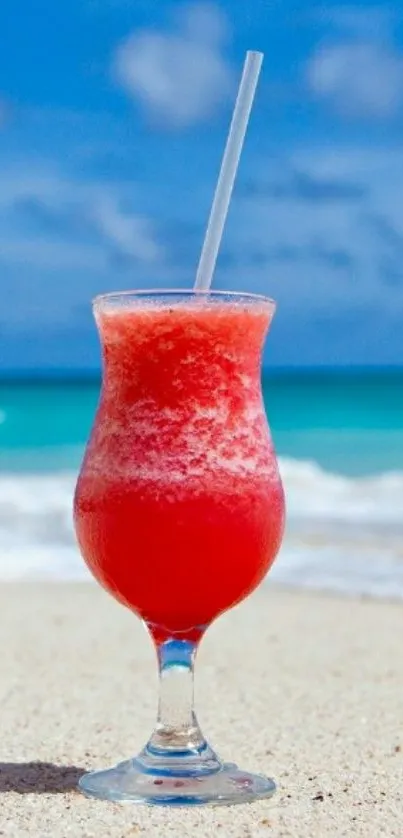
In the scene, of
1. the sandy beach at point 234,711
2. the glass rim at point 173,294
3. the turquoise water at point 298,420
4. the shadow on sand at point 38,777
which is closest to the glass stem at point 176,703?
the sandy beach at point 234,711

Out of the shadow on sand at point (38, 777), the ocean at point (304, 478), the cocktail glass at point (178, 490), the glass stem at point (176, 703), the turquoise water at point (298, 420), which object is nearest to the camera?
the cocktail glass at point (178, 490)

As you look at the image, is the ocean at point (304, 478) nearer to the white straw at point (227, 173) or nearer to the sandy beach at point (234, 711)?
the sandy beach at point (234, 711)

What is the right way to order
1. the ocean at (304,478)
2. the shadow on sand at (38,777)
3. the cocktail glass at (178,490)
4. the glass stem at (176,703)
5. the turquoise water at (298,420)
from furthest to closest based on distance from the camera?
the turquoise water at (298,420)
the ocean at (304,478)
the shadow on sand at (38,777)
the glass stem at (176,703)
the cocktail glass at (178,490)

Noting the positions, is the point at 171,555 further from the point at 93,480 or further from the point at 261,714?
the point at 261,714

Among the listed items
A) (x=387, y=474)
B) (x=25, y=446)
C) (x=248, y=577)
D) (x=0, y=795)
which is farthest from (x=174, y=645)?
(x=25, y=446)

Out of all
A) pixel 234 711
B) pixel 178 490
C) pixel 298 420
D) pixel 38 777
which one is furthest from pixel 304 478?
pixel 178 490

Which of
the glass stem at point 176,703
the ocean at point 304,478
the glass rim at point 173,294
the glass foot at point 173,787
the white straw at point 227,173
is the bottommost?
the glass foot at point 173,787

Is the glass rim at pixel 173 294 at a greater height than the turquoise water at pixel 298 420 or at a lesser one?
lesser
